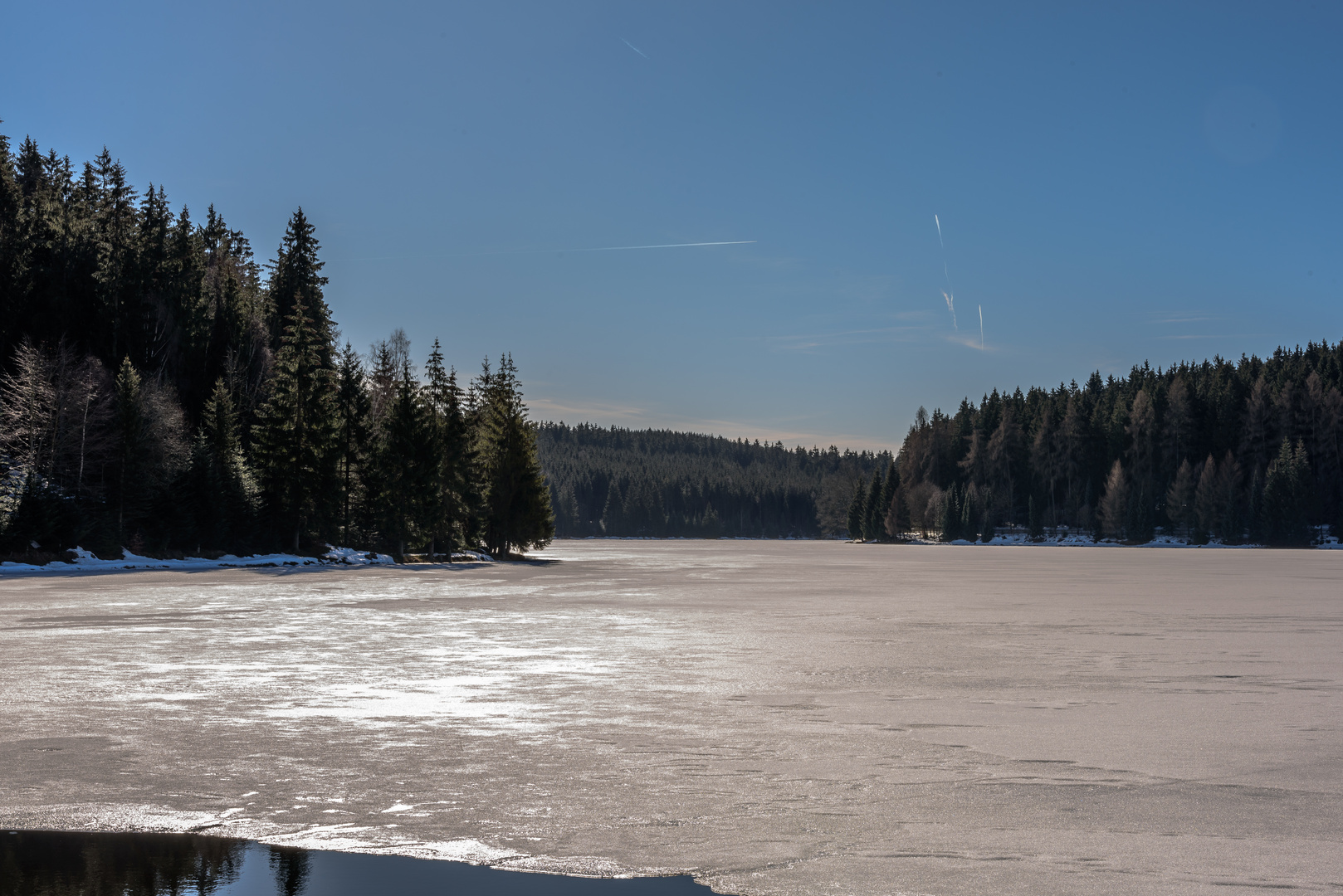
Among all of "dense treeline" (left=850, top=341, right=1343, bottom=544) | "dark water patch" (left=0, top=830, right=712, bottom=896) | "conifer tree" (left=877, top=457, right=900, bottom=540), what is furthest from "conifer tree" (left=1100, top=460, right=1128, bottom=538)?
"dark water patch" (left=0, top=830, right=712, bottom=896)

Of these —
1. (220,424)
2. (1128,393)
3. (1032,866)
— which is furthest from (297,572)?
(1128,393)

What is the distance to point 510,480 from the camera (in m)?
78.3

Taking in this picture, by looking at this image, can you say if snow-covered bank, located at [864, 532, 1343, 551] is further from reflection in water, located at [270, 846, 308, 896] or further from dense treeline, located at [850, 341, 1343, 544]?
reflection in water, located at [270, 846, 308, 896]

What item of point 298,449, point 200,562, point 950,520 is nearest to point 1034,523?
point 950,520

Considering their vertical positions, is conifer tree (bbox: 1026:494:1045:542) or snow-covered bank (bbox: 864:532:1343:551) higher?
conifer tree (bbox: 1026:494:1045:542)

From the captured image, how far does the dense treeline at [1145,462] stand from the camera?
138 metres

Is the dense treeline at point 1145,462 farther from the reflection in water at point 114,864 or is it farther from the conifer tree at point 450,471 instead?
the reflection in water at point 114,864

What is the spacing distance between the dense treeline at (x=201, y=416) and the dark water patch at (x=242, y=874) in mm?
48531

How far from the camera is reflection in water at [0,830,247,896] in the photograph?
632 centimetres

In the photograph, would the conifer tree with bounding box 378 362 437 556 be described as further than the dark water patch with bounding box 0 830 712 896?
Yes

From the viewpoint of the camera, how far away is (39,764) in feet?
30.3

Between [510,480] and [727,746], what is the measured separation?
228 feet

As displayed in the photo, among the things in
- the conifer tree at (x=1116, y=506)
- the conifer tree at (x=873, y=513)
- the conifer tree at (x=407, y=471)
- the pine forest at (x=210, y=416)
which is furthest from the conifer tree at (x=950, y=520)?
the conifer tree at (x=407, y=471)

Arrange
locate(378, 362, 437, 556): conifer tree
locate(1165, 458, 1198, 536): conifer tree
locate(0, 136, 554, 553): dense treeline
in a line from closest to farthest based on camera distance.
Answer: locate(0, 136, 554, 553): dense treeline, locate(378, 362, 437, 556): conifer tree, locate(1165, 458, 1198, 536): conifer tree
